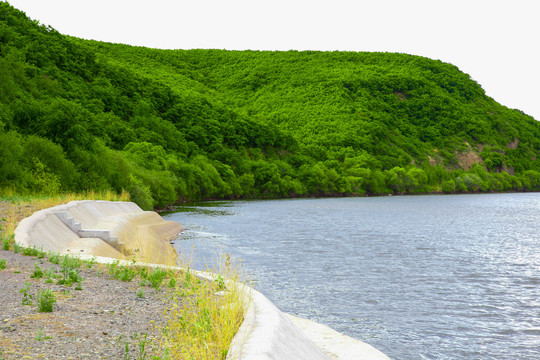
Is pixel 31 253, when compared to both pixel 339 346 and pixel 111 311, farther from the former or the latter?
pixel 339 346

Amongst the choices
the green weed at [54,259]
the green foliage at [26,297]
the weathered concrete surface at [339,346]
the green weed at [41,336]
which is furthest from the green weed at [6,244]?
the weathered concrete surface at [339,346]

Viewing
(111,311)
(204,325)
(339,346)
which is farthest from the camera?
(339,346)

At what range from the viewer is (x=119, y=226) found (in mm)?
31750

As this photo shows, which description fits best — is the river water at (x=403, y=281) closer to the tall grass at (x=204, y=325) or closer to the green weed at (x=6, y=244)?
the tall grass at (x=204, y=325)

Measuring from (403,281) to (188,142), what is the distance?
4311 inches

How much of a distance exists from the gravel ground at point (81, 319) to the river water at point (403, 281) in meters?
2.93

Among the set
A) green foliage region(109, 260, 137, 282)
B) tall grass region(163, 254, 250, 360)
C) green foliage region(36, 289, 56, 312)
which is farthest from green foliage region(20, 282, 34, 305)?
tall grass region(163, 254, 250, 360)

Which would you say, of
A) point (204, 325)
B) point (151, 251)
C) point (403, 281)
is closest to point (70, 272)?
point (204, 325)

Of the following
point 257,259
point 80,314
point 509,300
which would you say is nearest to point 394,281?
point 509,300

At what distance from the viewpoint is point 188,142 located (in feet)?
432

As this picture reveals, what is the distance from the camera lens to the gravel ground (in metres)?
8.13

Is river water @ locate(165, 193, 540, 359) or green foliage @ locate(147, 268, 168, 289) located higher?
green foliage @ locate(147, 268, 168, 289)

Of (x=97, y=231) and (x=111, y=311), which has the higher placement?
(x=97, y=231)

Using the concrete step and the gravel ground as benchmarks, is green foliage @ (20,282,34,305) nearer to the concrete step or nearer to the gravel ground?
the gravel ground
